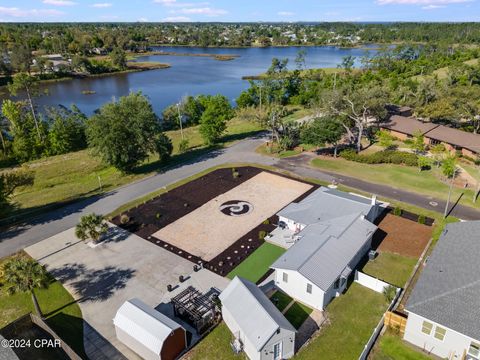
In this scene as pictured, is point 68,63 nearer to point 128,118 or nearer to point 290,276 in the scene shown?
point 128,118

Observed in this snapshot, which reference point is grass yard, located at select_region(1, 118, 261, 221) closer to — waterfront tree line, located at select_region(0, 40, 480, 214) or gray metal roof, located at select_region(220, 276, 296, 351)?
waterfront tree line, located at select_region(0, 40, 480, 214)

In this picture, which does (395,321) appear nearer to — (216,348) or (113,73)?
(216,348)

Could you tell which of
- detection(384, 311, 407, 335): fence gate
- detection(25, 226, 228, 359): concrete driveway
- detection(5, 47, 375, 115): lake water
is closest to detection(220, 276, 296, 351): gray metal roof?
detection(25, 226, 228, 359): concrete driveway

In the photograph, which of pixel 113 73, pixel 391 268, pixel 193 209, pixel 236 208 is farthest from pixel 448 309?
pixel 113 73

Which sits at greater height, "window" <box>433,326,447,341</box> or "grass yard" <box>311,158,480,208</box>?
"window" <box>433,326,447,341</box>

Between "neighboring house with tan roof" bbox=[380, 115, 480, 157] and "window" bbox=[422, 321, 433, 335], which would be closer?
"window" bbox=[422, 321, 433, 335]
